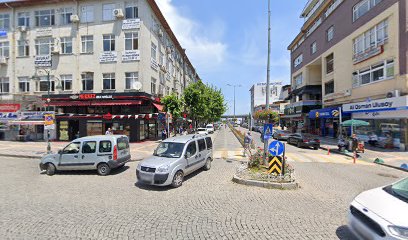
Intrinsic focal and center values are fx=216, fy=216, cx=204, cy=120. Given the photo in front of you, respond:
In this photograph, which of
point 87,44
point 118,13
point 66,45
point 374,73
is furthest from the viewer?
point 66,45

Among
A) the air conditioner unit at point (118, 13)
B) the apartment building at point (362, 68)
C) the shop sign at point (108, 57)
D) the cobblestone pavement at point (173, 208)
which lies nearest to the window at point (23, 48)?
the shop sign at point (108, 57)

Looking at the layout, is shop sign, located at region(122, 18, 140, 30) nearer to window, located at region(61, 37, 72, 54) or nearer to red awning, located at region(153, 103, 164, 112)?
window, located at region(61, 37, 72, 54)

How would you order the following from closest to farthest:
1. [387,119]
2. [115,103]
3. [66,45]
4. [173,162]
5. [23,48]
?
1. [173,162]
2. [387,119]
3. [115,103]
4. [66,45]
5. [23,48]

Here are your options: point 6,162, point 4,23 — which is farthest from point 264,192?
point 4,23

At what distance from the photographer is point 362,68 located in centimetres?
2367

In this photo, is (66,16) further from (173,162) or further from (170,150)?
(173,162)

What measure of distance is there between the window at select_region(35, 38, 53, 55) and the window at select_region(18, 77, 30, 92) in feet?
11.7

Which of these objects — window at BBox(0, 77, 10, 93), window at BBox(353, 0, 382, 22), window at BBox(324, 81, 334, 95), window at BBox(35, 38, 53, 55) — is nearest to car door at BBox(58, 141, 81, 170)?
window at BBox(35, 38, 53, 55)

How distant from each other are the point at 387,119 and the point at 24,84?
39.7 meters

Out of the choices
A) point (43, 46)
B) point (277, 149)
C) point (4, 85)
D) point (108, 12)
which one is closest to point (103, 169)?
point (277, 149)

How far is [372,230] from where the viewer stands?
3.66 metres

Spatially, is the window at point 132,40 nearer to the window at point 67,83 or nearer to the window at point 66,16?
the window at point 66,16

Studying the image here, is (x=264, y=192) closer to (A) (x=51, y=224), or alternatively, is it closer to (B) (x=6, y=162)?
(A) (x=51, y=224)

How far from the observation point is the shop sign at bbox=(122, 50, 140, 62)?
76.2 feet
